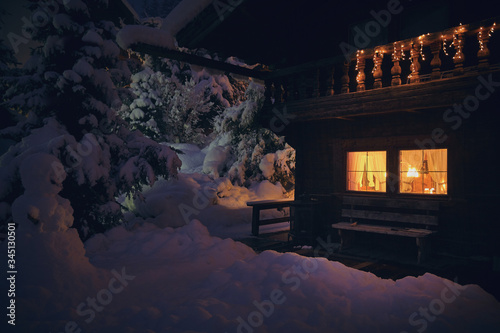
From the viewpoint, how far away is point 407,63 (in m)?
8.47

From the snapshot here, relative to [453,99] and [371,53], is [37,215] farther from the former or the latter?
[453,99]

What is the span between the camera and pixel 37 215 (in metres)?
5.67

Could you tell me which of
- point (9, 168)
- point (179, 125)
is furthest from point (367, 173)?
point (179, 125)

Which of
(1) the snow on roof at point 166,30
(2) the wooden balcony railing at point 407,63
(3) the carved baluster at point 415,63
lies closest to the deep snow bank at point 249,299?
(1) the snow on roof at point 166,30

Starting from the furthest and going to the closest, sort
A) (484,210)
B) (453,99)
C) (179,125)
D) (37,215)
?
(179,125), (484,210), (453,99), (37,215)

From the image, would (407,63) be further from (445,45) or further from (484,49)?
(484,49)

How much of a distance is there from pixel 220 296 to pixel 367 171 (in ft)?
18.8

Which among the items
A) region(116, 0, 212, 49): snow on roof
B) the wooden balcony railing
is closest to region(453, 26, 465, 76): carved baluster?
the wooden balcony railing

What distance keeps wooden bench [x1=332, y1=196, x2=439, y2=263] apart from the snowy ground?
2295mm

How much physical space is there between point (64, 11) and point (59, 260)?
21.1 ft

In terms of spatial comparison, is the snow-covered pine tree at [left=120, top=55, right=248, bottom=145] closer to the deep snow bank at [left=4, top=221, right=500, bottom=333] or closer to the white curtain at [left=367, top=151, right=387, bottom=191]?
the white curtain at [left=367, top=151, right=387, bottom=191]

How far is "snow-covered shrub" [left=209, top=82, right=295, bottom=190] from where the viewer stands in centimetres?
1656

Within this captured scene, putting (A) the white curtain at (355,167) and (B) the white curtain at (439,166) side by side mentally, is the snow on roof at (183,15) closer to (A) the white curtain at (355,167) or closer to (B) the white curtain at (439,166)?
(A) the white curtain at (355,167)

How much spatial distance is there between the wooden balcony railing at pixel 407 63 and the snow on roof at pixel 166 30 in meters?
2.68
